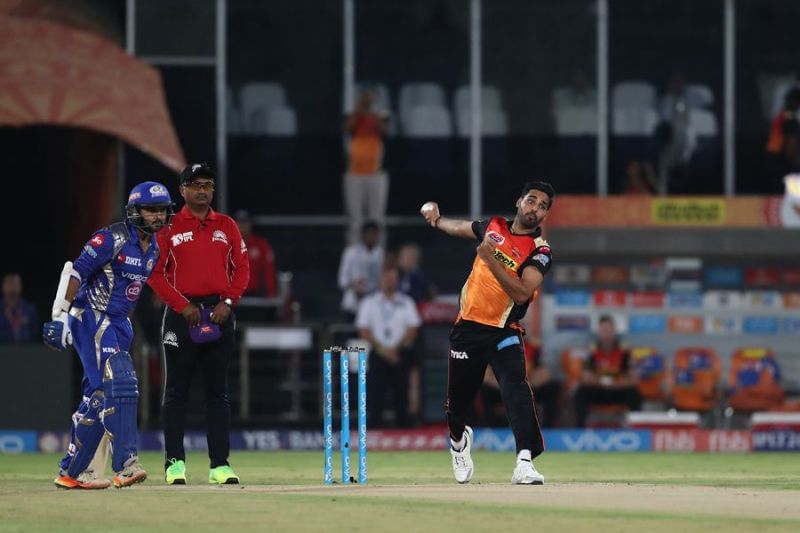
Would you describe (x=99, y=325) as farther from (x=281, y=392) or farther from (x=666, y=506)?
(x=281, y=392)

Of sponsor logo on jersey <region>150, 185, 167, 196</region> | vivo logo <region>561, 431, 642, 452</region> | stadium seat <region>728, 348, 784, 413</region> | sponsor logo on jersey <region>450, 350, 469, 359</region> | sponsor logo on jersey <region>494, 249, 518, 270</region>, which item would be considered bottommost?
vivo logo <region>561, 431, 642, 452</region>

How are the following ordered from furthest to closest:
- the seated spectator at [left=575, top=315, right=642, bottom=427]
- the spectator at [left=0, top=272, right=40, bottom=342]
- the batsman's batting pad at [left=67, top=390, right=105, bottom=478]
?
the seated spectator at [left=575, top=315, right=642, bottom=427] < the spectator at [left=0, top=272, right=40, bottom=342] < the batsman's batting pad at [left=67, top=390, right=105, bottom=478]

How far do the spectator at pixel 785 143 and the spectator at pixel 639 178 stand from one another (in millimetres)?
1323

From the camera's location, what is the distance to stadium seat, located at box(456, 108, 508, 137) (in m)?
22.3

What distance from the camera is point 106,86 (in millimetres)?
20453

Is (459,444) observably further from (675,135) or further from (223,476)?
(675,135)

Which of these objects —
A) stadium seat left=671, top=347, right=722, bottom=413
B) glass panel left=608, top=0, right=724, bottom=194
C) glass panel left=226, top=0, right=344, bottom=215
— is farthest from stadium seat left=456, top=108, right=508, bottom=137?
stadium seat left=671, top=347, right=722, bottom=413

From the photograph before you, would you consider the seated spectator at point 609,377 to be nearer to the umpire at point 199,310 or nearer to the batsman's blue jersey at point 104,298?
the umpire at point 199,310

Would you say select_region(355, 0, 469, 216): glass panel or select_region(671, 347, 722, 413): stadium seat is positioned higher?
select_region(355, 0, 469, 216): glass panel

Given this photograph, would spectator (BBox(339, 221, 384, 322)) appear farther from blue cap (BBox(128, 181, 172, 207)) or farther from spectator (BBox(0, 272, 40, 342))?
blue cap (BBox(128, 181, 172, 207))

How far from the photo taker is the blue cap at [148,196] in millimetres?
10914

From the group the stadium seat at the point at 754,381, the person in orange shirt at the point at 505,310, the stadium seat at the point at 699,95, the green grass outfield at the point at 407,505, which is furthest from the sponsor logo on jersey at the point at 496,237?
the stadium seat at the point at 699,95

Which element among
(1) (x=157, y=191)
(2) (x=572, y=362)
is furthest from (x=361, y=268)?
(1) (x=157, y=191)

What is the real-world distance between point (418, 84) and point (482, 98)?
2.43 ft
